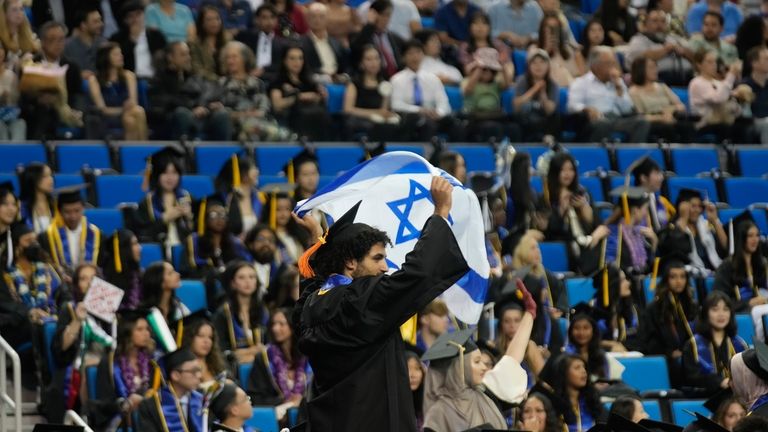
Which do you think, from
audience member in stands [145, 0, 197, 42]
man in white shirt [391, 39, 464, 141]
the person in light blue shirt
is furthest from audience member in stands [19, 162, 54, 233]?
the person in light blue shirt

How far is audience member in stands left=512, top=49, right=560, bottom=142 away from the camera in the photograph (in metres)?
13.9

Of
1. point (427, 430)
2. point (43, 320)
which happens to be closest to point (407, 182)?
point (427, 430)

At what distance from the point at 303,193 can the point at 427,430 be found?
4129mm

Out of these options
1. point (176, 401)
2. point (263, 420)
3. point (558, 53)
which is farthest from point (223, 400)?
point (558, 53)

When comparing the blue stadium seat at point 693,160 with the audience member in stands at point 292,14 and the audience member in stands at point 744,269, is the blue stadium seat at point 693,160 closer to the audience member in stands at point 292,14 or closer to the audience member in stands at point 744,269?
the audience member in stands at point 744,269

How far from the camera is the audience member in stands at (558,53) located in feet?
47.9

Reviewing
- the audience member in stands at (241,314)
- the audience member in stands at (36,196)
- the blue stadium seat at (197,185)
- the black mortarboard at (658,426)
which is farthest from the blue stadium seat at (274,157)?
the black mortarboard at (658,426)

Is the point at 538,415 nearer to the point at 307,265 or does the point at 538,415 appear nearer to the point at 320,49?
the point at 307,265

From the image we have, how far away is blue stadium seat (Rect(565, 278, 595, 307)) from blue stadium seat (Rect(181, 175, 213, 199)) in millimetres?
2658

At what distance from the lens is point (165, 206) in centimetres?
1181

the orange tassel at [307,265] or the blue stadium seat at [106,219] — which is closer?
the orange tassel at [307,265]

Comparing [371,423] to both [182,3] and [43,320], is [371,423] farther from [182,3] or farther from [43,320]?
[182,3]

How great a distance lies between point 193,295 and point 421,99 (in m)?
3.44

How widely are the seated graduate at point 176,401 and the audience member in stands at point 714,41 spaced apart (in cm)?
736
